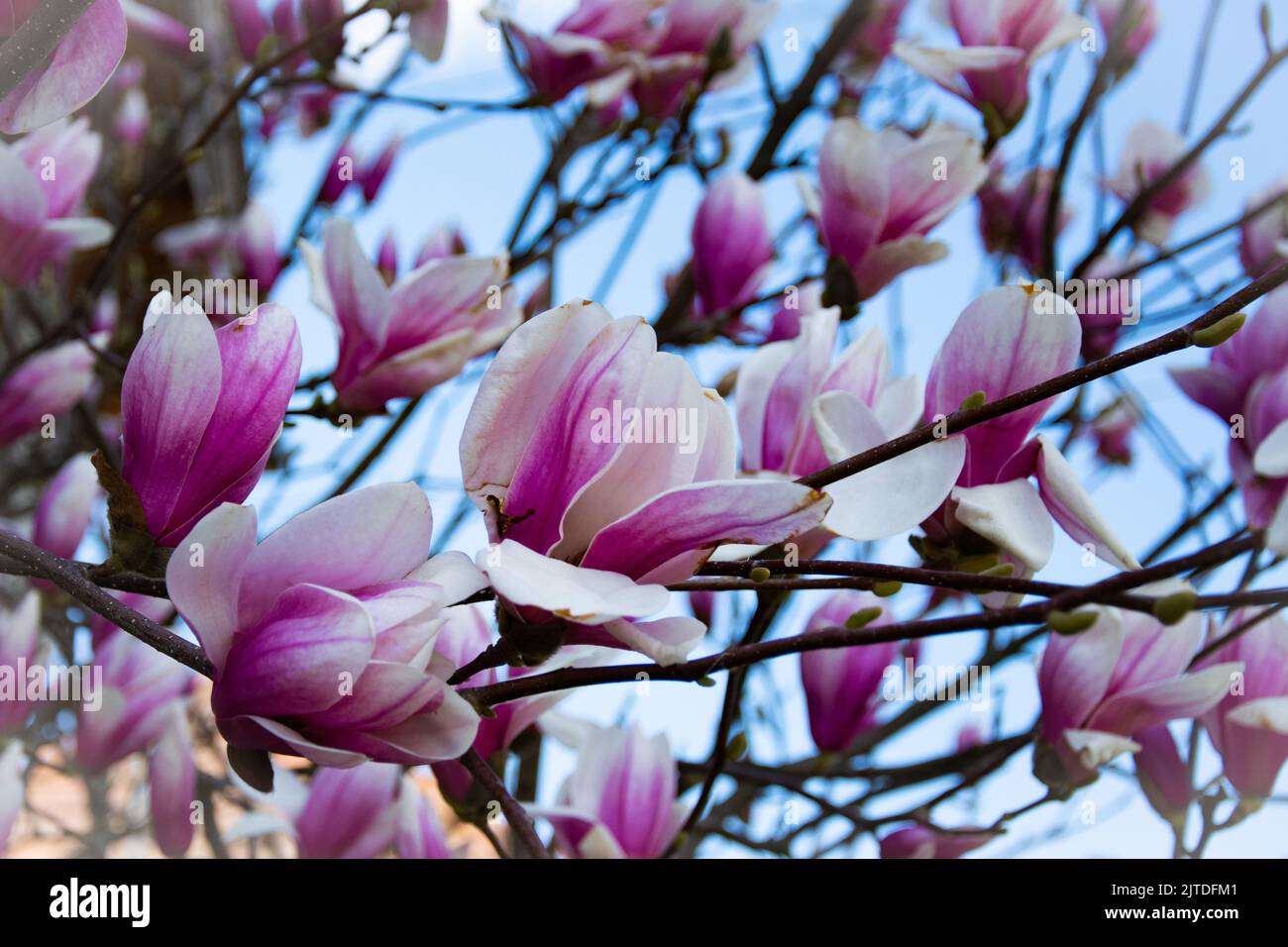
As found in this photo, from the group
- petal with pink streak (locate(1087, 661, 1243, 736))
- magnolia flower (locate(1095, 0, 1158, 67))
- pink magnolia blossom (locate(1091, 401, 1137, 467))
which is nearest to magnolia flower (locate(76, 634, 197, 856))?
petal with pink streak (locate(1087, 661, 1243, 736))

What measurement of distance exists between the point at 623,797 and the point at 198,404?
344 mm

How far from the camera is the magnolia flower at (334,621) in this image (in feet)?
1.12

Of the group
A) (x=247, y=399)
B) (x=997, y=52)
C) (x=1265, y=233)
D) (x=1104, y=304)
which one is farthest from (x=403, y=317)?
(x=1265, y=233)

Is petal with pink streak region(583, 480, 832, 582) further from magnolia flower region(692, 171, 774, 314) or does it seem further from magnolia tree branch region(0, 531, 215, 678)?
magnolia flower region(692, 171, 774, 314)

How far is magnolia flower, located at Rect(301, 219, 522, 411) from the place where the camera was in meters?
0.59

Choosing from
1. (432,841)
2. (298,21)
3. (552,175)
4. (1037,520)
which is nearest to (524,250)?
(552,175)

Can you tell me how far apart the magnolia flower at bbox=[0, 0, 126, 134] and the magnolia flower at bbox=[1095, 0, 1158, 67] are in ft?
2.59

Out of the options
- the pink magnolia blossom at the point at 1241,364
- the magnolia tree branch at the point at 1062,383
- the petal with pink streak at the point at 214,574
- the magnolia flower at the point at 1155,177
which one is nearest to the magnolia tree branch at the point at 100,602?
the petal with pink streak at the point at 214,574

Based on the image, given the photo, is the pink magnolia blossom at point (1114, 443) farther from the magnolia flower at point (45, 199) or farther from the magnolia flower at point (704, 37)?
the magnolia flower at point (45, 199)

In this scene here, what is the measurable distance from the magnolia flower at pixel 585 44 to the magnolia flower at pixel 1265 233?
496mm

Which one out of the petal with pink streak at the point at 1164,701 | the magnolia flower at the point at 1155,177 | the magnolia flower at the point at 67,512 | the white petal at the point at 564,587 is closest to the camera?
the white petal at the point at 564,587

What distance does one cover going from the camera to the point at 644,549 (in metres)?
0.35

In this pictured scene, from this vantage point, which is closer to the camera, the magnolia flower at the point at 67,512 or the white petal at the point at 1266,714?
the white petal at the point at 1266,714

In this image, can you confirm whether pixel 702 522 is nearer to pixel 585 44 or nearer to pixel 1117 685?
pixel 1117 685
